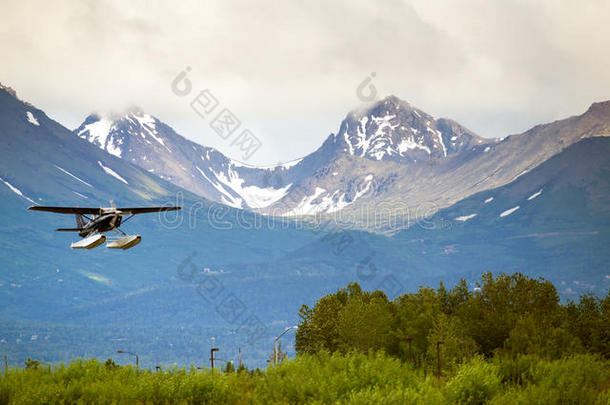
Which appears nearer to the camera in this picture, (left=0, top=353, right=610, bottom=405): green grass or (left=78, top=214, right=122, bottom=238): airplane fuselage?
(left=0, top=353, right=610, bottom=405): green grass

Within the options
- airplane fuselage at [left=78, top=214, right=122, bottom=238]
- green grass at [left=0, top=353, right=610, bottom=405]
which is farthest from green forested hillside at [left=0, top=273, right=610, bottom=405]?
airplane fuselage at [left=78, top=214, right=122, bottom=238]

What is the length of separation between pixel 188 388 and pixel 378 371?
12810 mm

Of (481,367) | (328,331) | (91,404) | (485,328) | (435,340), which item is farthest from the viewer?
(328,331)

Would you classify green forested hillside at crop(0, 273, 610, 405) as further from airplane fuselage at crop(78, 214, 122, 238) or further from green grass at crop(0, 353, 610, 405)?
airplane fuselage at crop(78, 214, 122, 238)

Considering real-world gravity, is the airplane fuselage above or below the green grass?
above

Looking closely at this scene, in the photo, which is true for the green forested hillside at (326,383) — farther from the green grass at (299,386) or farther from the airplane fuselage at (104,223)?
the airplane fuselage at (104,223)

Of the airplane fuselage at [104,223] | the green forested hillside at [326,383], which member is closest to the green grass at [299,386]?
the green forested hillside at [326,383]

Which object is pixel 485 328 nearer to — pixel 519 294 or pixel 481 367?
pixel 519 294

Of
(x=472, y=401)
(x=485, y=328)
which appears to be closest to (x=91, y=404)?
(x=472, y=401)

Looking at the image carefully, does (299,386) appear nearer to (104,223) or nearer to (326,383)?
(326,383)

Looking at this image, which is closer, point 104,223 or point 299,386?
point 299,386

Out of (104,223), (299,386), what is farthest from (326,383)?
(104,223)

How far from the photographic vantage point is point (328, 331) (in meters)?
119

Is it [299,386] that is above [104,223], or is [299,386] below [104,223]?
below
